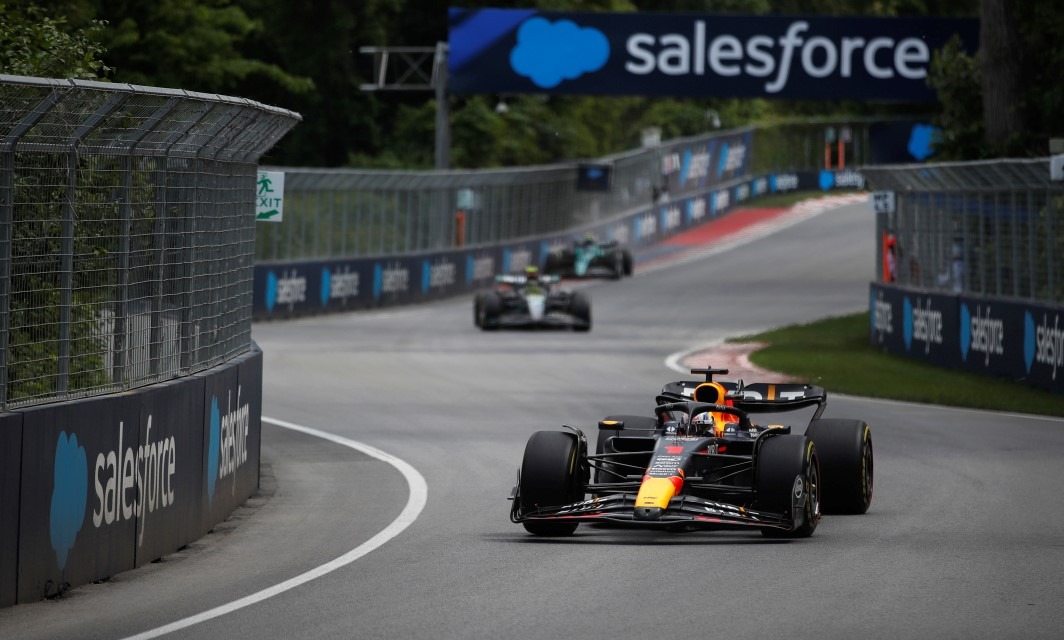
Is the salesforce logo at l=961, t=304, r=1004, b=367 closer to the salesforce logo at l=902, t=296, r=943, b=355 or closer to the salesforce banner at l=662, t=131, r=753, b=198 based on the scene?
the salesforce logo at l=902, t=296, r=943, b=355

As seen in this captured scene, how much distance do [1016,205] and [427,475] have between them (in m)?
11.3

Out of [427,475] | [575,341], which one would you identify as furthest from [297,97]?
[427,475]

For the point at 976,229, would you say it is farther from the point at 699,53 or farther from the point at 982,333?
the point at 699,53

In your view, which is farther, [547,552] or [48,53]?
[48,53]

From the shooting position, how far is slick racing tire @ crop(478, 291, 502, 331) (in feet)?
106

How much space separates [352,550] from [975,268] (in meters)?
15.7

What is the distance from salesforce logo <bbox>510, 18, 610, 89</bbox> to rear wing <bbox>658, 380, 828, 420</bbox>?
30.8 m

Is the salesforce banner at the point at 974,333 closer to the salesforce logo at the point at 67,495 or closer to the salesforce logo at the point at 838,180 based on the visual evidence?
the salesforce logo at the point at 67,495

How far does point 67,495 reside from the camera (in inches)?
376

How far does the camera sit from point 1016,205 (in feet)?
75.9

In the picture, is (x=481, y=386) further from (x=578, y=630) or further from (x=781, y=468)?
(x=578, y=630)

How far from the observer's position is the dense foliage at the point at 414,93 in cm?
3092

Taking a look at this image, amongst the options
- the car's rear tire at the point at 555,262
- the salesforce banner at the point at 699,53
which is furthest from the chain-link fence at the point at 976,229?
the car's rear tire at the point at 555,262

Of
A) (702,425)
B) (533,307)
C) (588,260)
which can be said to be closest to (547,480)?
(702,425)
